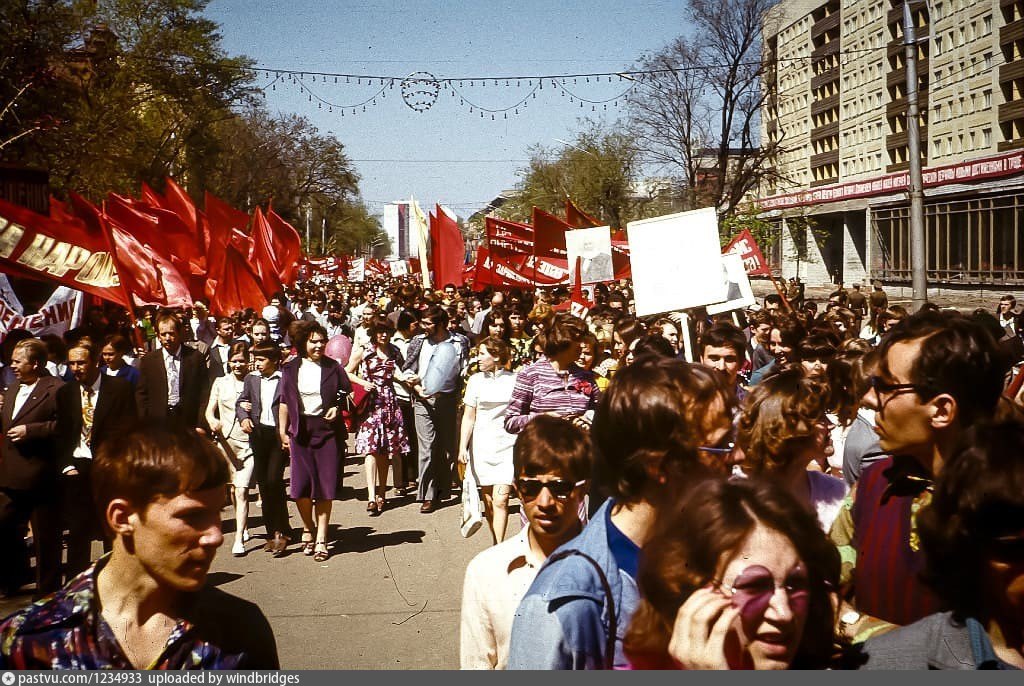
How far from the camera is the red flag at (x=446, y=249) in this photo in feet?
52.3

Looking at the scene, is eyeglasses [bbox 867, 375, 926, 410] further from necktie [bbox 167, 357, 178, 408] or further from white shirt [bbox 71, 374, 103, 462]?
necktie [bbox 167, 357, 178, 408]

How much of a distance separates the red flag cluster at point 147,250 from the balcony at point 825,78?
7735 millimetres

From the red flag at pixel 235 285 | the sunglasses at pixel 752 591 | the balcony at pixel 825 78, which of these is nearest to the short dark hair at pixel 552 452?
the sunglasses at pixel 752 591

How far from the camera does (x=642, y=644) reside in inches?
81.3

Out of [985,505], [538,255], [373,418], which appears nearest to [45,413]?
[373,418]

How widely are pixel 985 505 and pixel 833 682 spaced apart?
1.58 feet

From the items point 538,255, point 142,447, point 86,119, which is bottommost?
point 142,447

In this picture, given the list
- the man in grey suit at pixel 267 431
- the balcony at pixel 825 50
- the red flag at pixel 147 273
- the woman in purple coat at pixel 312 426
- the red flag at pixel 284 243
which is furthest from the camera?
the red flag at pixel 284 243

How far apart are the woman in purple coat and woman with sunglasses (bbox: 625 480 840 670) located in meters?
6.24

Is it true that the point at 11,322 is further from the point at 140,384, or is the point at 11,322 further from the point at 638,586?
the point at 638,586

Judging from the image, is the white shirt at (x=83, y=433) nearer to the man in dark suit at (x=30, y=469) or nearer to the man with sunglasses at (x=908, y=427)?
the man in dark suit at (x=30, y=469)

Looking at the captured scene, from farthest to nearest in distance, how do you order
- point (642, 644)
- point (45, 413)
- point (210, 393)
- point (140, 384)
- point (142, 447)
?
point (210, 393) < point (140, 384) < point (45, 413) < point (142, 447) < point (642, 644)

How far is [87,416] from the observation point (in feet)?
23.1

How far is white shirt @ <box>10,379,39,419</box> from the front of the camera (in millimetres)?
6543
